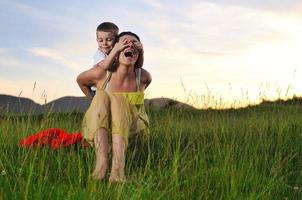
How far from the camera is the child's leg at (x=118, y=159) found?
221 inches

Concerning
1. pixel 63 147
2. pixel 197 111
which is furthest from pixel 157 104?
pixel 63 147

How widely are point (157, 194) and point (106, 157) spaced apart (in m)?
1.03

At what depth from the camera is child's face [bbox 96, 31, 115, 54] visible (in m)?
6.83

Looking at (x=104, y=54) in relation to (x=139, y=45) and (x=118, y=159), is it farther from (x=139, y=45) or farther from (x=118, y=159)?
(x=118, y=159)

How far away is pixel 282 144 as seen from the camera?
832cm

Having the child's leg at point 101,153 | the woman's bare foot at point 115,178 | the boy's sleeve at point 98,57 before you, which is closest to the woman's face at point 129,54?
the child's leg at point 101,153

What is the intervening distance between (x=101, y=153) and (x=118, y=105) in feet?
1.58

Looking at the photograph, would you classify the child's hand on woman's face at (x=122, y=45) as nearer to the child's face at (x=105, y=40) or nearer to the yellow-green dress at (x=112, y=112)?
the yellow-green dress at (x=112, y=112)

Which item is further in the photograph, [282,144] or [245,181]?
[282,144]

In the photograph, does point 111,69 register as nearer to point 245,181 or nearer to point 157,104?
point 245,181

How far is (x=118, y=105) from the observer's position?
582 centimetres

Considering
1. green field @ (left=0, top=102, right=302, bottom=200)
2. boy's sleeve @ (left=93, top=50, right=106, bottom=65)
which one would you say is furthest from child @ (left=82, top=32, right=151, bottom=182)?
boy's sleeve @ (left=93, top=50, right=106, bottom=65)

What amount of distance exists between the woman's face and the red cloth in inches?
55.2

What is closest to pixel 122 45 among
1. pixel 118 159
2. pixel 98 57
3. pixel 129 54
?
pixel 129 54
